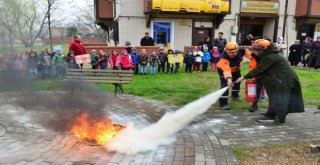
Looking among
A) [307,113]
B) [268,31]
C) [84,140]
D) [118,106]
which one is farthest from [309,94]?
[268,31]

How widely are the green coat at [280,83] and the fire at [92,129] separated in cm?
317

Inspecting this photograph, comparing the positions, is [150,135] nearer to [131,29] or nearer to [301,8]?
[131,29]

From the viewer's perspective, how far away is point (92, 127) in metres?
5.36

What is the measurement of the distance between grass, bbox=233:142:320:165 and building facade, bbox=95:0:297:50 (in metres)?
13.9

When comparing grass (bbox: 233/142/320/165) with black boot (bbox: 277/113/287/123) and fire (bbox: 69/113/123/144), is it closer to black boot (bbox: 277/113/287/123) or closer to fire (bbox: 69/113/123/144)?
black boot (bbox: 277/113/287/123)

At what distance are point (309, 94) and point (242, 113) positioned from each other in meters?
3.50

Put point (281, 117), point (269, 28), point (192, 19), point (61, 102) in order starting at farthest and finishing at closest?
1. point (269, 28)
2. point (192, 19)
3. point (61, 102)
4. point (281, 117)

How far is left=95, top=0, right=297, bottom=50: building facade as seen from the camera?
18703mm

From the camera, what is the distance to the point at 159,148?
4.84 m

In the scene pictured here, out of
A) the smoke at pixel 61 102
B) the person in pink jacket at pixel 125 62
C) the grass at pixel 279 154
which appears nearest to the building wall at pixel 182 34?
the person in pink jacket at pixel 125 62

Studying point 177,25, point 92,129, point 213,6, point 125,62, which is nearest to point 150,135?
point 92,129

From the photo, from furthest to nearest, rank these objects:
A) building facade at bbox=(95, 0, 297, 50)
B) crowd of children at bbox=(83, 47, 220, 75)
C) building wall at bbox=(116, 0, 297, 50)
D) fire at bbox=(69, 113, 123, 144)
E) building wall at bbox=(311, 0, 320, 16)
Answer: building wall at bbox=(311, 0, 320, 16) → building wall at bbox=(116, 0, 297, 50) → building facade at bbox=(95, 0, 297, 50) → crowd of children at bbox=(83, 47, 220, 75) → fire at bbox=(69, 113, 123, 144)

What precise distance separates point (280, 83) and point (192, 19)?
1467cm

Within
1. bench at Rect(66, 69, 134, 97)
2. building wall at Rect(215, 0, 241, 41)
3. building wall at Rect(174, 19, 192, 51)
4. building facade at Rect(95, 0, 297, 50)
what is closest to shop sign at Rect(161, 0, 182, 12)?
building facade at Rect(95, 0, 297, 50)
